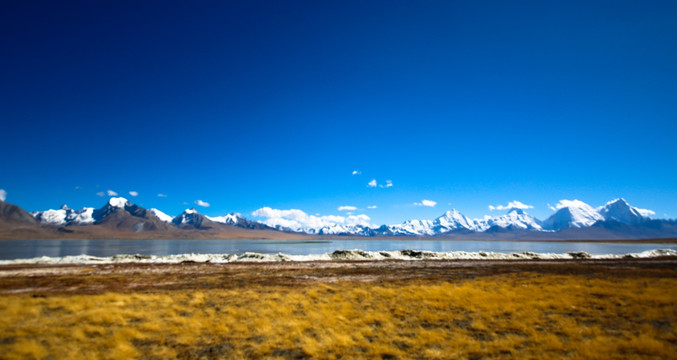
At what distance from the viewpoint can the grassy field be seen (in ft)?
37.7

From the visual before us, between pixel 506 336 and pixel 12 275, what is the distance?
43.8 m

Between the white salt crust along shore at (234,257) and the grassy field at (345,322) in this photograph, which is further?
the white salt crust along shore at (234,257)

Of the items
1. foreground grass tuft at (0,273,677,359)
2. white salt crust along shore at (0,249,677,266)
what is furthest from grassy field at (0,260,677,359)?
white salt crust along shore at (0,249,677,266)

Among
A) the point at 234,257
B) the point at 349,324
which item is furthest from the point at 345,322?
the point at 234,257

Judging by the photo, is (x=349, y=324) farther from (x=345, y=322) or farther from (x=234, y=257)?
(x=234, y=257)

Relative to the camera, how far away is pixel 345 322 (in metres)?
15.3

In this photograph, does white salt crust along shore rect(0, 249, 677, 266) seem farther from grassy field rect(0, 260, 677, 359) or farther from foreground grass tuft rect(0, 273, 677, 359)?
foreground grass tuft rect(0, 273, 677, 359)

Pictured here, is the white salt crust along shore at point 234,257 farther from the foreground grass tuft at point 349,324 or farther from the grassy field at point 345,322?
the foreground grass tuft at point 349,324

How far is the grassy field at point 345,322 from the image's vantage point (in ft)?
37.7

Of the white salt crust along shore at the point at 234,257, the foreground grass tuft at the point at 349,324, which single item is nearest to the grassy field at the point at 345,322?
the foreground grass tuft at the point at 349,324

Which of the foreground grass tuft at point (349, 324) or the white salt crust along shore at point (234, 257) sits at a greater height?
the foreground grass tuft at point (349, 324)

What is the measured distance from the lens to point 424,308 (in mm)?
18250

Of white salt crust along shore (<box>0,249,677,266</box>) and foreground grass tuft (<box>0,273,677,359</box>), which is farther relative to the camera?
white salt crust along shore (<box>0,249,677,266</box>)

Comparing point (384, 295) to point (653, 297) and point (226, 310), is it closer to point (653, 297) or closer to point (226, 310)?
point (226, 310)
